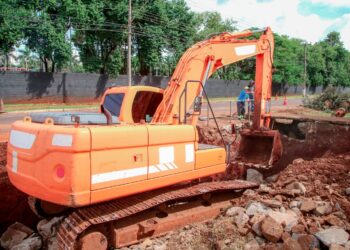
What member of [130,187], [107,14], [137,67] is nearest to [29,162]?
[130,187]

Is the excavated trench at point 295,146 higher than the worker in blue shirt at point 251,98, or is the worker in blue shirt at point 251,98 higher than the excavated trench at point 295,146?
the worker in blue shirt at point 251,98

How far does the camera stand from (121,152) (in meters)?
4.89

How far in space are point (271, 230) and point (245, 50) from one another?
3.93m

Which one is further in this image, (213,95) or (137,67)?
(213,95)

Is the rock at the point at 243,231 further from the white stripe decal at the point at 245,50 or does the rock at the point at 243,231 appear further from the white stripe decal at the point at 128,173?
the white stripe decal at the point at 245,50

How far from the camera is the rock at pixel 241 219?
5.60m

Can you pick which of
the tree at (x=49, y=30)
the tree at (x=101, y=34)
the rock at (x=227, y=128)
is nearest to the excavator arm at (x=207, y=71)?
the rock at (x=227, y=128)

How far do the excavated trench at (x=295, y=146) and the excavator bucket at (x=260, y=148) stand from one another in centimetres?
30

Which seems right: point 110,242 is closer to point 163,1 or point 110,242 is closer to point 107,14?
point 107,14

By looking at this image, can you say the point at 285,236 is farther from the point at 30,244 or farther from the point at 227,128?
the point at 227,128

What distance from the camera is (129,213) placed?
16.7ft

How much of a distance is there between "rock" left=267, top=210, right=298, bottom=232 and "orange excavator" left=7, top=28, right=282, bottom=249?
106 centimetres

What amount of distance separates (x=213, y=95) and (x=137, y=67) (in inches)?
360

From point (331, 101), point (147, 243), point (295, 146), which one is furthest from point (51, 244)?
point (331, 101)
